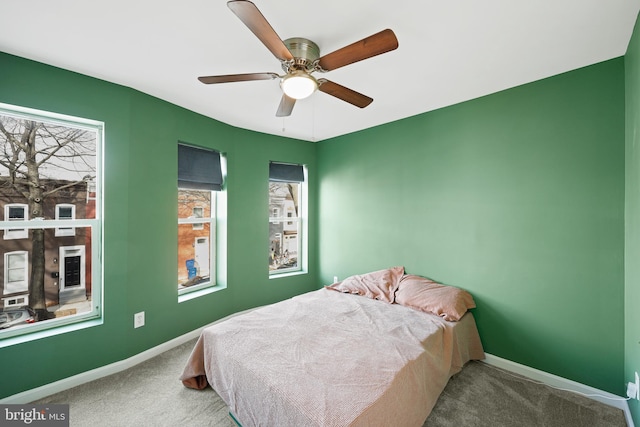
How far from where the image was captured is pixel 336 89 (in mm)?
1807

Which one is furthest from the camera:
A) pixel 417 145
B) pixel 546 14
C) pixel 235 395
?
pixel 417 145

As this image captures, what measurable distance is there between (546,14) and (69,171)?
3.50 metres

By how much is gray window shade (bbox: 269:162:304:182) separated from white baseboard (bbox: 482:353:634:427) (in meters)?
3.07

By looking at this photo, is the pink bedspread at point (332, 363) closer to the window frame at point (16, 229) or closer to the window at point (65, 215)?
the window at point (65, 215)

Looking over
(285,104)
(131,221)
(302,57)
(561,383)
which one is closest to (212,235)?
(131,221)

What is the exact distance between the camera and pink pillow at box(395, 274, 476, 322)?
7.73 ft

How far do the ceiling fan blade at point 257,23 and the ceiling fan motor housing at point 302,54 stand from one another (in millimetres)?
124

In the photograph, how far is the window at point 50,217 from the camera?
198 cm

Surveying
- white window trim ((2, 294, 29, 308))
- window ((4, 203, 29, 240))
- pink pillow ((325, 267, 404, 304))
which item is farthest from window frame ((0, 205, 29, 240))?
pink pillow ((325, 267, 404, 304))

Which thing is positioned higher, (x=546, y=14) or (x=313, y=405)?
(x=546, y=14)

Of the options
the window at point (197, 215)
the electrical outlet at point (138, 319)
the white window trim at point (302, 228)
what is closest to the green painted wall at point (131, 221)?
the electrical outlet at point (138, 319)

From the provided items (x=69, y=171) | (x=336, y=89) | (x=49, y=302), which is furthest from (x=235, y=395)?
(x=69, y=171)

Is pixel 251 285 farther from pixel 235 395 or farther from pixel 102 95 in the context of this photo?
pixel 102 95

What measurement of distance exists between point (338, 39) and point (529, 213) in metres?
2.08
